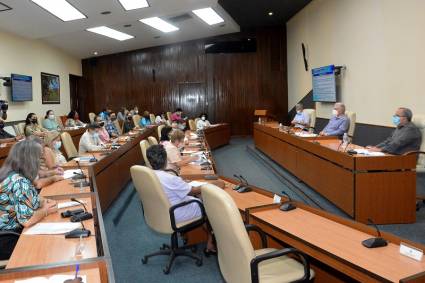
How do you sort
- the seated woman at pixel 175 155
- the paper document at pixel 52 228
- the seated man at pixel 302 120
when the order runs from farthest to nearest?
the seated man at pixel 302 120
the seated woman at pixel 175 155
the paper document at pixel 52 228

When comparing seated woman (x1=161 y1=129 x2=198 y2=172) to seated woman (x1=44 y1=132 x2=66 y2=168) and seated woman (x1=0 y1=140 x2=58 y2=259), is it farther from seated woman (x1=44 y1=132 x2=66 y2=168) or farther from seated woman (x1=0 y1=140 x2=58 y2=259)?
seated woman (x1=0 y1=140 x2=58 y2=259)

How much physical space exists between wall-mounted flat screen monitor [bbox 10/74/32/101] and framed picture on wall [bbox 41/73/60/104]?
0.90 metres

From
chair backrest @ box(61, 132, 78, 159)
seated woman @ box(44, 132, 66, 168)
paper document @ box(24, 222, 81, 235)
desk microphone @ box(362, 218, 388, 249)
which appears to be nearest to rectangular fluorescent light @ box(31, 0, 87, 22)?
chair backrest @ box(61, 132, 78, 159)

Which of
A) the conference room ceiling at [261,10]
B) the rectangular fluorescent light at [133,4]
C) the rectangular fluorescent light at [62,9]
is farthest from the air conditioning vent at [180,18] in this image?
the rectangular fluorescent light at [62,9]

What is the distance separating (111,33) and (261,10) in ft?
14.3

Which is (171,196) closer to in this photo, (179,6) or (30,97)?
(179,6)

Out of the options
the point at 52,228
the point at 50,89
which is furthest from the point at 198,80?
the point at 52,228

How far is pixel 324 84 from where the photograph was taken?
9.32 m

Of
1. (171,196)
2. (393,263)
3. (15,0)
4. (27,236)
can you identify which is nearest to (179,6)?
(15,0)

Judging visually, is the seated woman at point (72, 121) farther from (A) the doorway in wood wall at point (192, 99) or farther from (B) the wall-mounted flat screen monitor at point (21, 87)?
(A) the doorway in wood wall at point (192, 99)

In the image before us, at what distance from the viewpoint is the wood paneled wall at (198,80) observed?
541 inches

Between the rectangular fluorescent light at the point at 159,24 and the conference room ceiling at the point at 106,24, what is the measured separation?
18 cm

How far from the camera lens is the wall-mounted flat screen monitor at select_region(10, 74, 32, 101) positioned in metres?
9.02

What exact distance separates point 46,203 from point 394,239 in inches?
91.3
